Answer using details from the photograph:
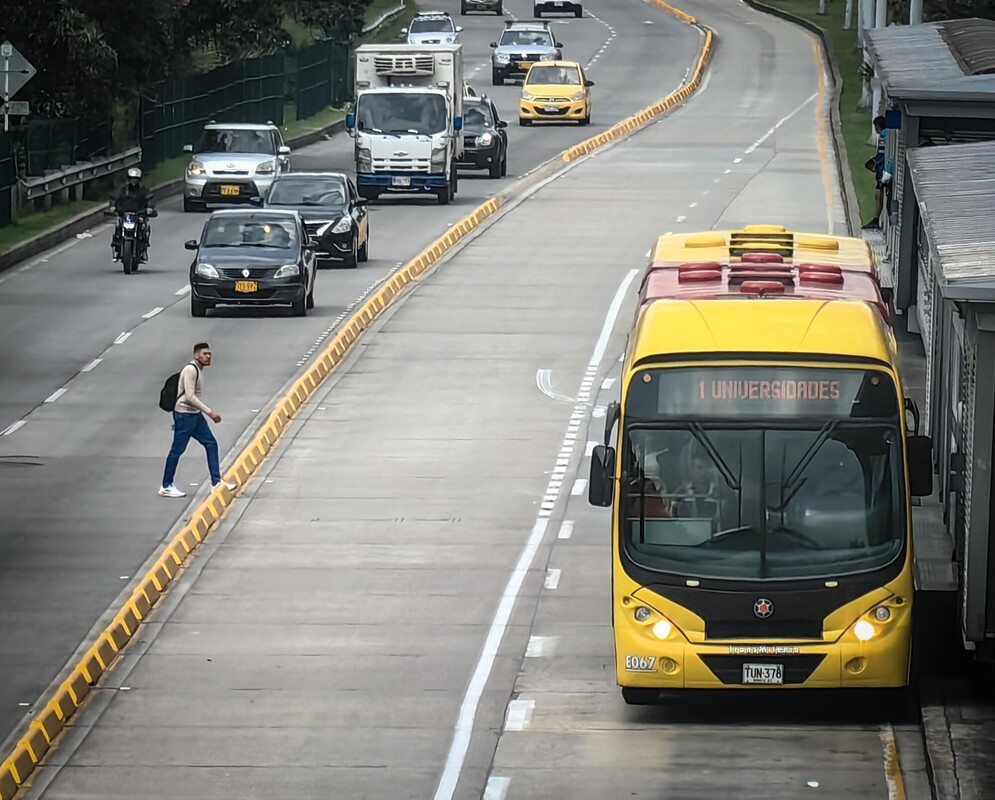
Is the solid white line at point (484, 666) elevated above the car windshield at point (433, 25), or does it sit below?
above

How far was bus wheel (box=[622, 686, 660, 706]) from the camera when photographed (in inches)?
600

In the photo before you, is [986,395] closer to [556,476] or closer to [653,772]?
[653,772]

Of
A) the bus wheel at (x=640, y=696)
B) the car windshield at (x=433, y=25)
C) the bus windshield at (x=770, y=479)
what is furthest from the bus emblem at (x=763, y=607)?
the car windshield at (x=433, y=25)

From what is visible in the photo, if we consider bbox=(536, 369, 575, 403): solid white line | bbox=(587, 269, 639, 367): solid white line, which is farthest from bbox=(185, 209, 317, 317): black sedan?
bbox=(536, 369, 575, 403): solid white line

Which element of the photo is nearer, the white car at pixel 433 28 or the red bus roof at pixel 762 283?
the red bus roof at pixel 762 283

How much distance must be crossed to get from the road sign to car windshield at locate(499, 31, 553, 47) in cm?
4355

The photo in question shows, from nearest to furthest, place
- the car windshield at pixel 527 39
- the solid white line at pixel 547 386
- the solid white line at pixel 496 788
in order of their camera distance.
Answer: the solid white line at pixel 496 788, the solid white line at pixel 547 386, the car windshield at pixel 527 39

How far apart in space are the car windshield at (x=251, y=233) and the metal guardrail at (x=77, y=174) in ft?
34.7

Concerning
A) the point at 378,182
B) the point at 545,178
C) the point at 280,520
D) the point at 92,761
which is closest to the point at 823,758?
the point at 92,761

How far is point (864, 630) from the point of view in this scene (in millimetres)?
14578

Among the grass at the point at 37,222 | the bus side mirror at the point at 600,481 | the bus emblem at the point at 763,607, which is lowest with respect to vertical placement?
the grass at the point at 37,222

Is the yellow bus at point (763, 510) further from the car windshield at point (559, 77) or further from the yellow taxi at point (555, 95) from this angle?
the car windshield at point (559, 77)

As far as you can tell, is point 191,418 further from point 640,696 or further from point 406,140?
point 406,140

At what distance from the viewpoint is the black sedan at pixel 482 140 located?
53.8m
